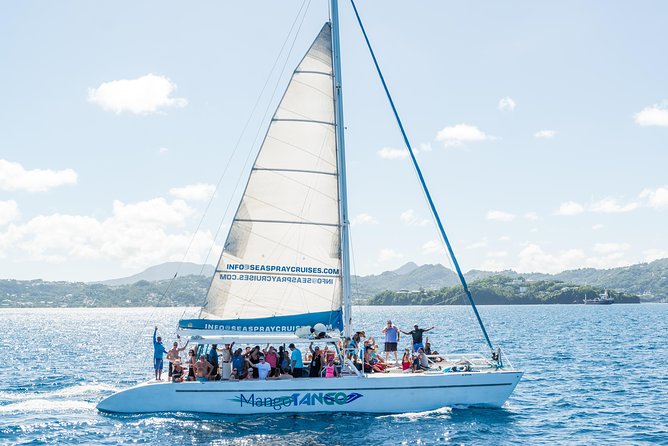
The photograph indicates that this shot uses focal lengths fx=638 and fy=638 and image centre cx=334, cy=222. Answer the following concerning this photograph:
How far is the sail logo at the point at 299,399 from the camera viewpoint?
813 inches

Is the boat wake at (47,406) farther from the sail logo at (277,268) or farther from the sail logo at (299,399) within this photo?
the sail logo at (277,268)

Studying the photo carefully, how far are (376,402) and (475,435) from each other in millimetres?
3372

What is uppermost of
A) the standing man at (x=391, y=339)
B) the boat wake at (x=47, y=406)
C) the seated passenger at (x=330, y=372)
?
the standing man at (x=391, y=339)

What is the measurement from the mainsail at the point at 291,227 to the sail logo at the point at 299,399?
7.59 feet

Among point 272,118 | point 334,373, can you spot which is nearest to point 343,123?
point 272,118

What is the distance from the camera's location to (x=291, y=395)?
67.8 feet

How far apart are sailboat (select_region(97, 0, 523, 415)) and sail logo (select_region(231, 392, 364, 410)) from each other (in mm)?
32

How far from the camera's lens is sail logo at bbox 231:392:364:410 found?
20.7 m

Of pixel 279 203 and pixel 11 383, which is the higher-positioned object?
pixel 279 203

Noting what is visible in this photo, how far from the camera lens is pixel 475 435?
1905 centimetres

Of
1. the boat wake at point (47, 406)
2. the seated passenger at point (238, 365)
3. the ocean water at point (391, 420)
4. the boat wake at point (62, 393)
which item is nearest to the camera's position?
the ocean water at point (391, 420)

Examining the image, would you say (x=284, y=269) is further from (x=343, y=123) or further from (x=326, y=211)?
(x=343, y=123)

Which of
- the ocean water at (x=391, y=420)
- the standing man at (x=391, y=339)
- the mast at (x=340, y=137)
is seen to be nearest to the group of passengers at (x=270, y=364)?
the mast at (x=340, y=137)

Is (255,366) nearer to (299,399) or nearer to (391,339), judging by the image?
(299,399)
